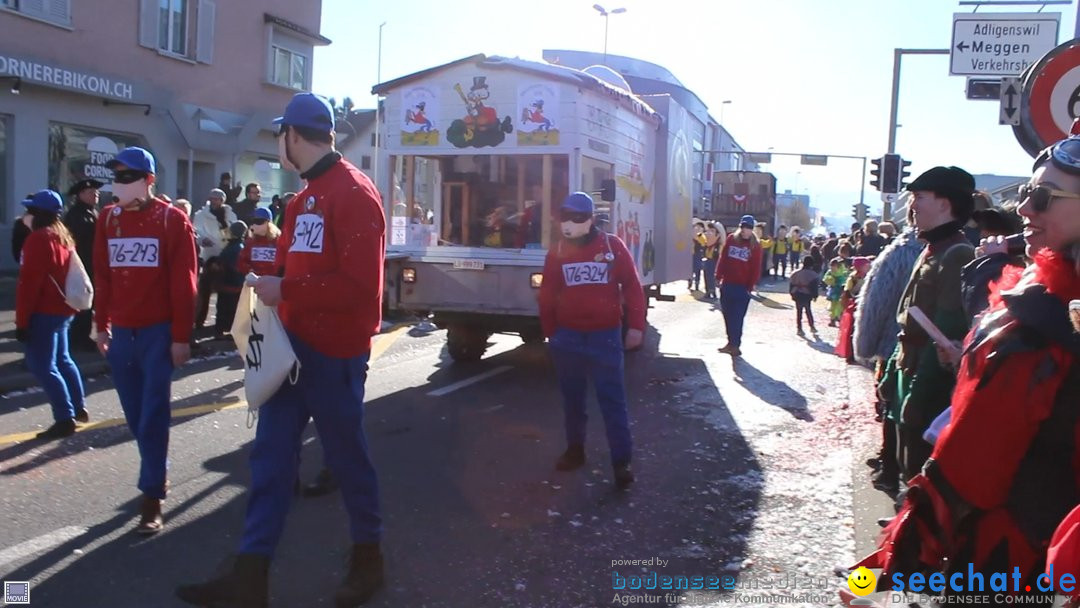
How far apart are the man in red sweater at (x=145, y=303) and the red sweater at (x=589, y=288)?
2329 mm

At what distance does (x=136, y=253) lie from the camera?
182 inches

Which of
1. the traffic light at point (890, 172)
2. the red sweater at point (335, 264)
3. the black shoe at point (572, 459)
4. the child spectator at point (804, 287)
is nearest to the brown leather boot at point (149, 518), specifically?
the red sweater at point (335, 264)

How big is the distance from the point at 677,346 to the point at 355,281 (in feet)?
32.3

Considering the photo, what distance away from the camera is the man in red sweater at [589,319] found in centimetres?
584

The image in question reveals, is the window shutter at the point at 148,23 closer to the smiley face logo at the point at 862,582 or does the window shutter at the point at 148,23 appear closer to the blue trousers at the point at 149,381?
the blue trousers at the point at 149,381

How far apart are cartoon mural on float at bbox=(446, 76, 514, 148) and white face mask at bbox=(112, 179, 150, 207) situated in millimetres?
5368

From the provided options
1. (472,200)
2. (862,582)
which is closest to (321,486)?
(862,582)

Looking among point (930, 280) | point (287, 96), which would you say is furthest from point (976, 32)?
point (287, 96)

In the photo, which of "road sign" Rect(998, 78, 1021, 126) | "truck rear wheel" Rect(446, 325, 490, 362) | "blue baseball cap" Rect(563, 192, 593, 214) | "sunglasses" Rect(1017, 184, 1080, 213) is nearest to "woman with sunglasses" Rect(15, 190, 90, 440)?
"blue baseball cap" Rect(563, 192, 593, 214)

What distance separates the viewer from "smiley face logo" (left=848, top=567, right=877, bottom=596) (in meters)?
2.37

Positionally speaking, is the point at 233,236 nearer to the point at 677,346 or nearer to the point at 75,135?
the point at 677,346

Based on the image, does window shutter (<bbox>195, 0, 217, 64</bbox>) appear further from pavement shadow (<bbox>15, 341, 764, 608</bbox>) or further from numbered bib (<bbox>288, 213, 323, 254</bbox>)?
numbered bib (<bbox>288, 213, 323, 254</bbox>)

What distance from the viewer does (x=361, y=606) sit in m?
3.87

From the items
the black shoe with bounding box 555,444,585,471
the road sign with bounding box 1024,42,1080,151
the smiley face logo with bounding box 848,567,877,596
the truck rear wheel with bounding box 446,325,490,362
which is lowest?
the black shoe with bounding box 555,444,585,471
